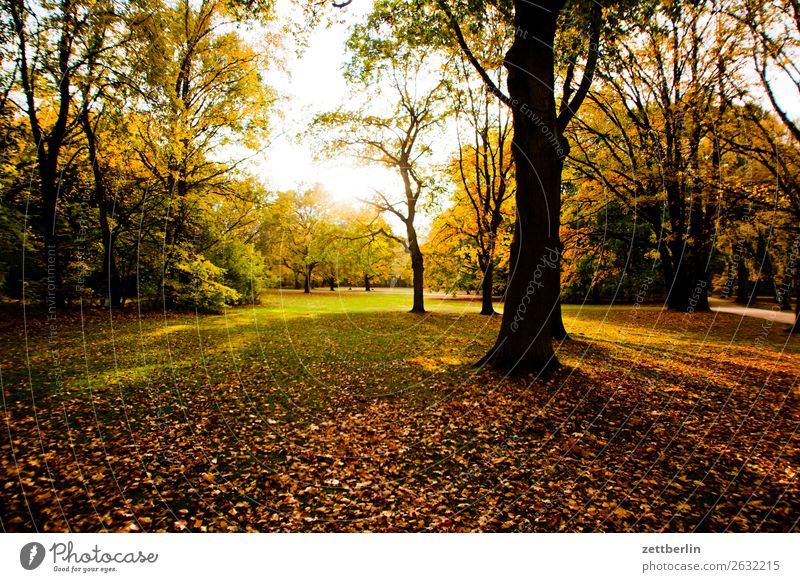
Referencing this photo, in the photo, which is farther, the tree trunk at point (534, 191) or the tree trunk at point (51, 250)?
the tree trunk at point (51, 250)

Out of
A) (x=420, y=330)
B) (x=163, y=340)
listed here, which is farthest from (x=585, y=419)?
(x=163, y=340)

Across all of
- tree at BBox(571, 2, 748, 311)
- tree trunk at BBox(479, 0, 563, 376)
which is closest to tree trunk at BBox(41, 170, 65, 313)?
tree trunk at BBox(479, 0, 563, 376)

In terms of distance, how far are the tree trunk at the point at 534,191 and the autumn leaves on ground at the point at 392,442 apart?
1.08 meters

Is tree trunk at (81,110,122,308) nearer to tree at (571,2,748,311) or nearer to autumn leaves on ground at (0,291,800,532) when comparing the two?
autumn leaves on ground at (0,291,800,532)

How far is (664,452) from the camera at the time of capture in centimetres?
540

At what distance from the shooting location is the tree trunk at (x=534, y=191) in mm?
8492

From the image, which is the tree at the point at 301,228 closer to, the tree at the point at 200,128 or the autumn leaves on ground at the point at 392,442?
the tree at the point at 200,128

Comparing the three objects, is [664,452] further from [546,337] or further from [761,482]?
[546,337]

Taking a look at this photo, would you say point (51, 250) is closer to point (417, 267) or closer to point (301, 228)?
point (417, 267)

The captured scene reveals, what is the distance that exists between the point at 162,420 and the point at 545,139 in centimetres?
1060

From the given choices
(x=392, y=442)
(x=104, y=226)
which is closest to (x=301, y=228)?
(x=104, y=226)

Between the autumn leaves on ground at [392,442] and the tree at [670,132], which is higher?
the tree at [670,132]

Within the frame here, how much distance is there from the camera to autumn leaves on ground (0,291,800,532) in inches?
164

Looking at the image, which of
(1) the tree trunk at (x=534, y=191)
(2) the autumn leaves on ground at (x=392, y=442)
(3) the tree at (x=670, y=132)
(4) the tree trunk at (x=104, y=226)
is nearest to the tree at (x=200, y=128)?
(4) the tree trunk at (x=104, y=226)
